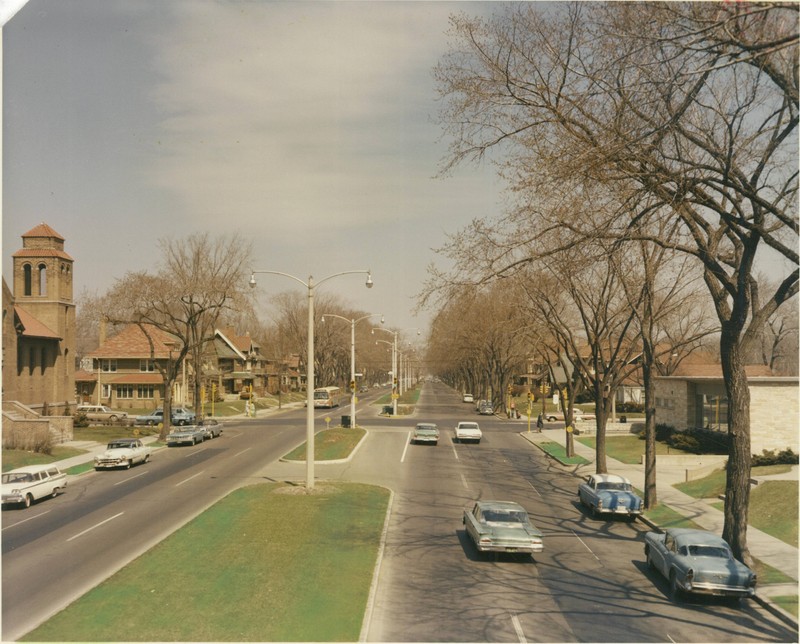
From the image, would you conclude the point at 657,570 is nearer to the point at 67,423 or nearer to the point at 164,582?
the point at 164,582

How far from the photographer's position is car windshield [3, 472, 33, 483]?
1146 inches

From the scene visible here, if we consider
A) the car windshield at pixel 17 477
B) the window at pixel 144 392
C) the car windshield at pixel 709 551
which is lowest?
the car windshield at pixel 709 551

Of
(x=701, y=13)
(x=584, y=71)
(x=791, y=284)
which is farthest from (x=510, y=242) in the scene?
(x=791, y=284)

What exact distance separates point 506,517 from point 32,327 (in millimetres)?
49250

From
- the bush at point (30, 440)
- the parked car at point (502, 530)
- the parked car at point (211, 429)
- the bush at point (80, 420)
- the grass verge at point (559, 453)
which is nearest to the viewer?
the parked car at point (502, 530)

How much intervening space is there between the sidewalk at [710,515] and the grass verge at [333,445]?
13.5m

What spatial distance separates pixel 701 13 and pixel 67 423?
48825 millimetres

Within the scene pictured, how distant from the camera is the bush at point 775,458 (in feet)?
122

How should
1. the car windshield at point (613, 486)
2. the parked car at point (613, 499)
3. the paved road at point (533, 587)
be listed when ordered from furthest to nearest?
the car windshield at point (613, 486) → the parked car at point (613, 499) → the paved road at point (533, 587)

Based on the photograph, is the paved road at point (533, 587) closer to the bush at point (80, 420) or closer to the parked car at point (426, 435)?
the parked car at point (426, 435)

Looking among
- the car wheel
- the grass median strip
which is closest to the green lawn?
the grass median strip

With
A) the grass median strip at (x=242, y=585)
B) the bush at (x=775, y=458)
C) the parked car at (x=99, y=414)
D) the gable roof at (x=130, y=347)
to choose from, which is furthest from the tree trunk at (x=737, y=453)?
the gable roof at (x=130, y=347)

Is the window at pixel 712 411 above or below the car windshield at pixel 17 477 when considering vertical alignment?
above

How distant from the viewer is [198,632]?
13.8 m
